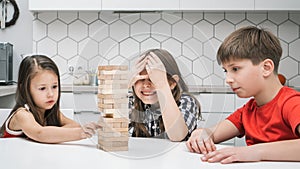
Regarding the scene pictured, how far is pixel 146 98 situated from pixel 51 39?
8.05 feet

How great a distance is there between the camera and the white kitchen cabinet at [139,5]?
278 cm

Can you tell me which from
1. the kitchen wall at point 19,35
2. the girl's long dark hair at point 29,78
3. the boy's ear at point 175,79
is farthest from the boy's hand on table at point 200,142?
the kitchen wall at point 19,35

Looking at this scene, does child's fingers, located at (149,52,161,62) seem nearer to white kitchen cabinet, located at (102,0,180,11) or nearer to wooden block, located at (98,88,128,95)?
wooden block, located at (98,88,128,95)

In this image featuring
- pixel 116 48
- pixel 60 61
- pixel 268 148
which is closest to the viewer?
pixel 116 48

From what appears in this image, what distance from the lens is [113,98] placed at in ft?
2.54

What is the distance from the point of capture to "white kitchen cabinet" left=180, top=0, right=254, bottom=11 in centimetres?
280

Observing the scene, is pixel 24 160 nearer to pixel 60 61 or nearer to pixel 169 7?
pixel 169 7

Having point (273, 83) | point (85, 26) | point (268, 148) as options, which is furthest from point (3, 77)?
point (268, 148)

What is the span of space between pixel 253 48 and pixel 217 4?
176 cm

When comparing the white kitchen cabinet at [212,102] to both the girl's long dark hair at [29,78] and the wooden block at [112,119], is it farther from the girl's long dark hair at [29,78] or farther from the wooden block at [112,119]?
the girl's long dark hair at [29,78]

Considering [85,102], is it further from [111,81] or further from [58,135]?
[58,135]

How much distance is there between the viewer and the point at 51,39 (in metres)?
3.09

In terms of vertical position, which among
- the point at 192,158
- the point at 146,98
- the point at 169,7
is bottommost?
the point at 192,158

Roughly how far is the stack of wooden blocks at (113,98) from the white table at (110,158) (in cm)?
6
